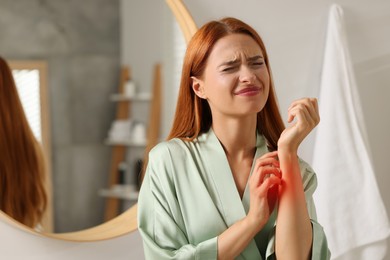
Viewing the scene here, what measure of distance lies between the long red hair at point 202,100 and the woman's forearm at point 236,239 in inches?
8.1

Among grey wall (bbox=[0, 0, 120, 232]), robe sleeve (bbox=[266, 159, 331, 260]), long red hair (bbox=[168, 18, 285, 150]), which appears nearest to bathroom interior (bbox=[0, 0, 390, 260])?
grey wall (bbox=[0, 0, 120, 232])

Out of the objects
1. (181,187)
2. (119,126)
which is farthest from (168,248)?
(119,126)

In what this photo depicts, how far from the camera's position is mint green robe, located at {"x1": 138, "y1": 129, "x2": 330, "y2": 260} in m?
0.94

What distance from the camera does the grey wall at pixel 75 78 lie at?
154 cm

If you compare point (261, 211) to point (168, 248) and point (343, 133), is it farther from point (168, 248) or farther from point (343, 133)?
point (343, 133)

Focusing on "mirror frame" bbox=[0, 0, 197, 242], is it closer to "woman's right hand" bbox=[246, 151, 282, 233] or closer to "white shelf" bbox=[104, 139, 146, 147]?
"white shelf" bbox=[104, 139, 146, 147]

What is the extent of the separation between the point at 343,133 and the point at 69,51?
2.62 feet

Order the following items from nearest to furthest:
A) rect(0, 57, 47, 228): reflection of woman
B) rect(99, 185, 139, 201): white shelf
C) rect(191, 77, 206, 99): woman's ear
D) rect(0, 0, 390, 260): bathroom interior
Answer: rect(191, 77, 206, 99): woman's ear, rect(0, 57, 47, 228): reflection of woman, rect(0, 0, 390, 260): bathroom interior, rect(99, 185, 139, 201): white shelf

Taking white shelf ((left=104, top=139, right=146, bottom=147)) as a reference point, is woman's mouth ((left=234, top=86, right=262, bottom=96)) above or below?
above

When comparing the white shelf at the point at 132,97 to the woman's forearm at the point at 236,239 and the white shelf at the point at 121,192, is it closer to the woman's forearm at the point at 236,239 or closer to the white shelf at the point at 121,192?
the white shelf at the point at 121,192

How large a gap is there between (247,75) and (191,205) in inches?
8.9

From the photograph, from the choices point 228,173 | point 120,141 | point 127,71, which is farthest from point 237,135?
point 127,71

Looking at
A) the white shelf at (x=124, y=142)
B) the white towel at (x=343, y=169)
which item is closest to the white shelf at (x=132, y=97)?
the white shelf at (x=124, y=142)

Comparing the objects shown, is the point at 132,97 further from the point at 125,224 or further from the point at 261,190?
the point at 261,190
